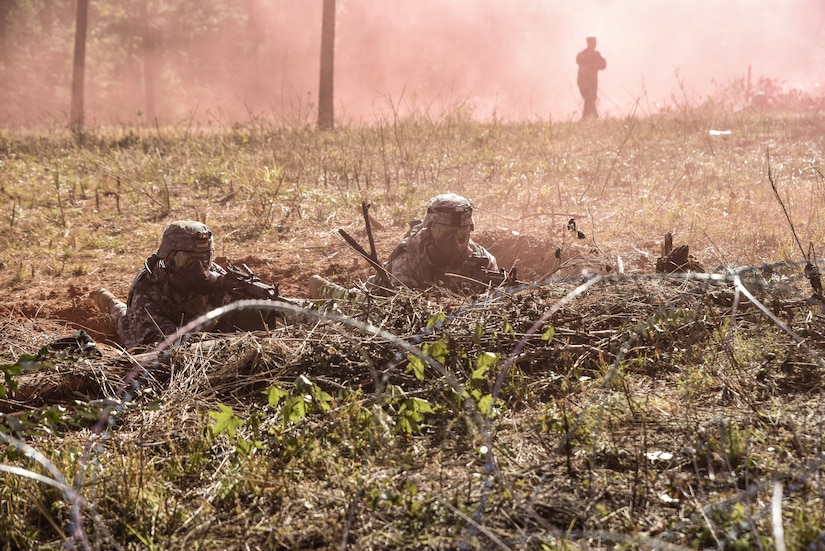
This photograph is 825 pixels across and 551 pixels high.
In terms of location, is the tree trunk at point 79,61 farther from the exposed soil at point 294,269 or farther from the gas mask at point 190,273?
the gas mask at point 190,273

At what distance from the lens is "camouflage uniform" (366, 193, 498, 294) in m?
5.98

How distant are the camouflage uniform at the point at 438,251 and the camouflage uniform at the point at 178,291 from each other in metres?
1.05

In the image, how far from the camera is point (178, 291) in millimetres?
5527

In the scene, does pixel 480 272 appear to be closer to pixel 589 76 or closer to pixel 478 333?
pixel 478 333

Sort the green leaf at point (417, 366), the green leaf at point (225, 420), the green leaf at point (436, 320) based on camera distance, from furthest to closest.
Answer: the green leaf at point (436, 320) < the green leaf at point (417, 366) < the green leaf at point (225, 420)

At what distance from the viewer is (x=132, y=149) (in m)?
12.7

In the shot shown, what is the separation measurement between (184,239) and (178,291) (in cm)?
41

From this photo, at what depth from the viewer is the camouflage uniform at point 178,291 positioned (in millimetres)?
5352

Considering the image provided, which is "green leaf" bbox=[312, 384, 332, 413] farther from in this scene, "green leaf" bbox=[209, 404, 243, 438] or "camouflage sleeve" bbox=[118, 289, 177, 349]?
"camouflage sleeve" bbox=[118, 289, 177, 349]

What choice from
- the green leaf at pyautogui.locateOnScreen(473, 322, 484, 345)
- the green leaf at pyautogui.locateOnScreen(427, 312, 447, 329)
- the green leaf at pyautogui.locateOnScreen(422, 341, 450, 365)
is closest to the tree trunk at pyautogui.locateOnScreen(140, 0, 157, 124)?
the green leaf at pyautogui.locateOnScreen(427, 312, 447, 329)

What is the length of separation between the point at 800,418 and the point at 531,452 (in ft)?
3.67

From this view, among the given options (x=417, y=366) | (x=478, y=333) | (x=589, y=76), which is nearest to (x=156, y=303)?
(x=478, y=333)

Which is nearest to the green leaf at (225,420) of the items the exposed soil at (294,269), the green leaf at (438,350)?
the green leaf at (438,350)

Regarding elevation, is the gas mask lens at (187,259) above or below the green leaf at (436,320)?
above
